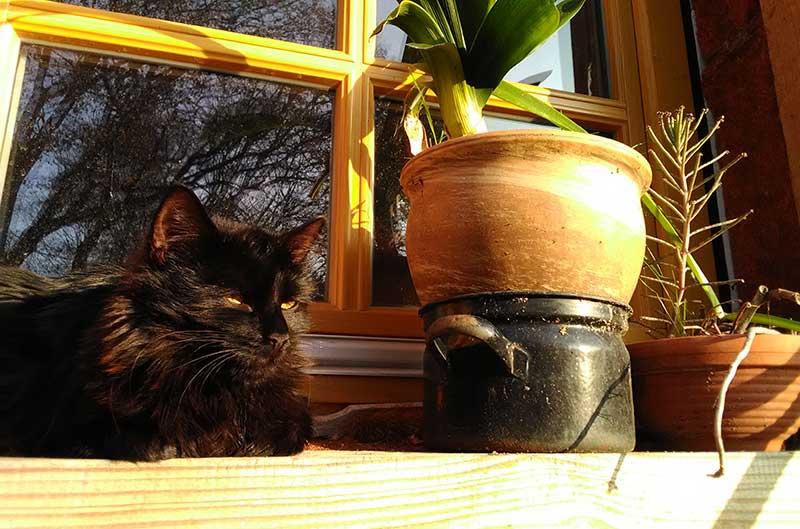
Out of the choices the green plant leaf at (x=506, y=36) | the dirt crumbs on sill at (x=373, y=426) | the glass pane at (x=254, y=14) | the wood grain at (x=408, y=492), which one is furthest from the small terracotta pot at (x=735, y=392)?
the glass pane at (x=254, y=14)

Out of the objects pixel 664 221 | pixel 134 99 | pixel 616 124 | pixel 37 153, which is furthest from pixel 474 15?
pixel 37 153

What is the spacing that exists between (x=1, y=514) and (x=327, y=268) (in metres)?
0.89

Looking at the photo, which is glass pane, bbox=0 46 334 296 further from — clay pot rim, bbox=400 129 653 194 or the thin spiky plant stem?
the thin spiky plant stem

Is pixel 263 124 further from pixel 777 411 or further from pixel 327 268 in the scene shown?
pixel 777 411

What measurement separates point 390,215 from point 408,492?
0.88 m

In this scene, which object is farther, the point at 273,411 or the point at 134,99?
the point at 134,99

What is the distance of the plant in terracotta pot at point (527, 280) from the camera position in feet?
2.78

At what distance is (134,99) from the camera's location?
1.35 metres

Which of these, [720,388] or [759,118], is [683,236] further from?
[759,118]

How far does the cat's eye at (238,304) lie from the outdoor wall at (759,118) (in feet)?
4.01

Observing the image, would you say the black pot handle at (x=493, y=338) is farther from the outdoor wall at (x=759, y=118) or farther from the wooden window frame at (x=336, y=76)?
the outdoor wall at (x=759, y=118)

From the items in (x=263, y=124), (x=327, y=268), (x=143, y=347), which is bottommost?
(x=143, y=347)

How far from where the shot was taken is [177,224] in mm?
851

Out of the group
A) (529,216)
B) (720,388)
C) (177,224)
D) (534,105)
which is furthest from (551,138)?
(177,224)
